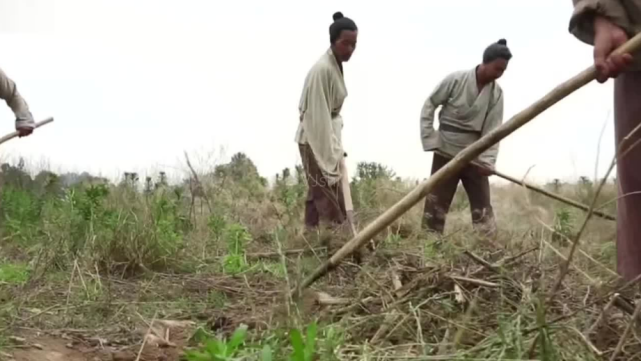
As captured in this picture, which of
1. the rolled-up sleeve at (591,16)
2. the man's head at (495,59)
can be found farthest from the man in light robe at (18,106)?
the rolled-up sleeve at (591,16)

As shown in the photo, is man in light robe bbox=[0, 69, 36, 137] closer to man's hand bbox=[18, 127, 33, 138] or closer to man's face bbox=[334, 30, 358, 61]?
man's hand bbox=[18, 127, 33, 138]

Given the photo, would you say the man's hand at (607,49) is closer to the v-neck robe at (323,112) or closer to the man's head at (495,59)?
the v-neck robe at (323,112)

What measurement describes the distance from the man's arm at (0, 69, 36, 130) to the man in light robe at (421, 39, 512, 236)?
2.72 metres

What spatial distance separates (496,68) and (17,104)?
3.24 meters

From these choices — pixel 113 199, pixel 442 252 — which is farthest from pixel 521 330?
pixel 113 199

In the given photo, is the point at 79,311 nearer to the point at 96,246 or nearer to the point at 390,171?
the point at 96,246

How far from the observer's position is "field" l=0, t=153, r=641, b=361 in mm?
1972

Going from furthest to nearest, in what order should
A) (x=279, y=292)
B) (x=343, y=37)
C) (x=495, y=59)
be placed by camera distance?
(x=495, y=59), (x=343, y=37), (x=279, y=292)

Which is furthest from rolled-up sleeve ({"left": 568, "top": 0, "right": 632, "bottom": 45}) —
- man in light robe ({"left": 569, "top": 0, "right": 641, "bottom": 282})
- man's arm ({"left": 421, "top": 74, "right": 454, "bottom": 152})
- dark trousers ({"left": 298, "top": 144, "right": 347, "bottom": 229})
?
man's arm ({"left": 421, "top": 74, "right": 454, "bottom": 152})

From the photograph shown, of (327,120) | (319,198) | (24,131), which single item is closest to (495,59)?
(327,120)

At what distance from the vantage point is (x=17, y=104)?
5.16 meters

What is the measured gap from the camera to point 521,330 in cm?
193

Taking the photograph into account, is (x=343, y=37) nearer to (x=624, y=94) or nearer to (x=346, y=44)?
(x=346, y=44)

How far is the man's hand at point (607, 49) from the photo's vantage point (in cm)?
221
